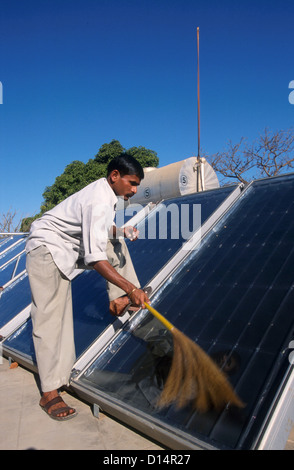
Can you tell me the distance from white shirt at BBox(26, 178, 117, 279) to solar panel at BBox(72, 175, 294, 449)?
2.10ft

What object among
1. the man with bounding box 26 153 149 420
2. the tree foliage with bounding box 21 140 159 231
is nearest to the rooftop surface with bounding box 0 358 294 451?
the man with bounding box 26 153 149 420

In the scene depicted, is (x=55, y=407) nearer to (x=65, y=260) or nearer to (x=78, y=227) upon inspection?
(x=65, y=260)

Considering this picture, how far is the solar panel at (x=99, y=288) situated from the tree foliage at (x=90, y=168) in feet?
56.6

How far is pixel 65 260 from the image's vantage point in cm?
266

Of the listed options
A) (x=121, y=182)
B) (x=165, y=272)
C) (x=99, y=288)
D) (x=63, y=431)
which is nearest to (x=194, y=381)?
(x=63, y=431)

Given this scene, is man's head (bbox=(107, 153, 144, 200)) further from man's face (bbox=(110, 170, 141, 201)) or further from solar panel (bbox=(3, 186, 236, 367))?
solar panel (bbox=(3, 186, 236, 367))

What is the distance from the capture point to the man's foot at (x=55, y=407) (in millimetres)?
2270

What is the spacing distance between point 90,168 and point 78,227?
1959cm

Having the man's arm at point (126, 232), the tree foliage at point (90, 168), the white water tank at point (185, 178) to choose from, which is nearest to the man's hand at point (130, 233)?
the man's arm at point (126, 232)

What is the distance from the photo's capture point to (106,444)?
1.93m

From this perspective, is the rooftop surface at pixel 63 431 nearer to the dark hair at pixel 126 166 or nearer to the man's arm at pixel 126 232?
the man's arm at pixel 126 232

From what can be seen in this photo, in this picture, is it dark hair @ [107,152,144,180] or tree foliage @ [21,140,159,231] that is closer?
dark hair @ [107,152,144,180]

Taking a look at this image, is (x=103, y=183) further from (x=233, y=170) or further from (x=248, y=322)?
(x=233, y=170)

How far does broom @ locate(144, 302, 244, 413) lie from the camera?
68.4 inches
